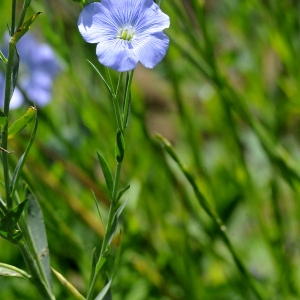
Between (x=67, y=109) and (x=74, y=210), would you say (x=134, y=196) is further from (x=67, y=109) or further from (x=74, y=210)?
(x=67, y=109)

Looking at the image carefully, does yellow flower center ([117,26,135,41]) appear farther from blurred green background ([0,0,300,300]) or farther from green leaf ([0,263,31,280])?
blurred green background ([0,0,300,300])

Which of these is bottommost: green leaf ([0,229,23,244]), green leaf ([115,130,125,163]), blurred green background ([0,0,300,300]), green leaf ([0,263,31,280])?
blurred green background ([0,0,300,300])

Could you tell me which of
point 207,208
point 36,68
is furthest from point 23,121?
point 36,68

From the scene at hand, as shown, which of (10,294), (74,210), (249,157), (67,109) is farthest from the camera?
(249,157)

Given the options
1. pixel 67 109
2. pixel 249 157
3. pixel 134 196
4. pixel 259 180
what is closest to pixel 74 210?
pixel 134 196

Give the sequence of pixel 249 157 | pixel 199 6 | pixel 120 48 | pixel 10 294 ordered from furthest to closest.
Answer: pixel 249 157 < pixel 10 294 < pixel 199 6 < pixel 120 48

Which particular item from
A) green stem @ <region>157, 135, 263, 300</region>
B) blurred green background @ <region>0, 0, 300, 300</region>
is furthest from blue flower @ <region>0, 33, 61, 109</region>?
green stem @ <region>157, 135, 263, 300</region>

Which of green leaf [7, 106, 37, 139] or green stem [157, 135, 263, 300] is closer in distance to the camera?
green leaf [7, 106, 37, 139]
